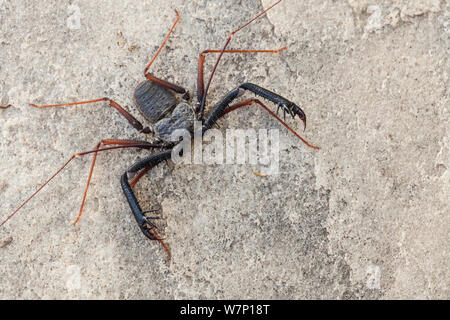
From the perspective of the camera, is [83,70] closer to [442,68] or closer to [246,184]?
[246,184]

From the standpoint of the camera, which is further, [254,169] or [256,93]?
[254,169]

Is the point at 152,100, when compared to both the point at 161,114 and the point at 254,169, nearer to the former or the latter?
the point at 161,114

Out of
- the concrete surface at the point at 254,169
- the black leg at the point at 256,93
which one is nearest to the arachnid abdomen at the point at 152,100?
the concrete surface at the point at 254,169

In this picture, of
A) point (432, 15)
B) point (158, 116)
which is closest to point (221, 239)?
point (158, 116)

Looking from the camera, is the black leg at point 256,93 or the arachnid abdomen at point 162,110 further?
the arachnid abdomen at point 162,110

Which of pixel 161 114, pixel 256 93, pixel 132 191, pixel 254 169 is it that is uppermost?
pixel 256 93

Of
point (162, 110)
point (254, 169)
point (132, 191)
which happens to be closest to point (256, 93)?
point (254, 169)

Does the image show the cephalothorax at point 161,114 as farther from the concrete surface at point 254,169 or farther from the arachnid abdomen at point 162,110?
the concrete surface at point 254,169

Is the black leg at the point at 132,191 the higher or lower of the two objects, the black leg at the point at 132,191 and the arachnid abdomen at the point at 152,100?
the lower
